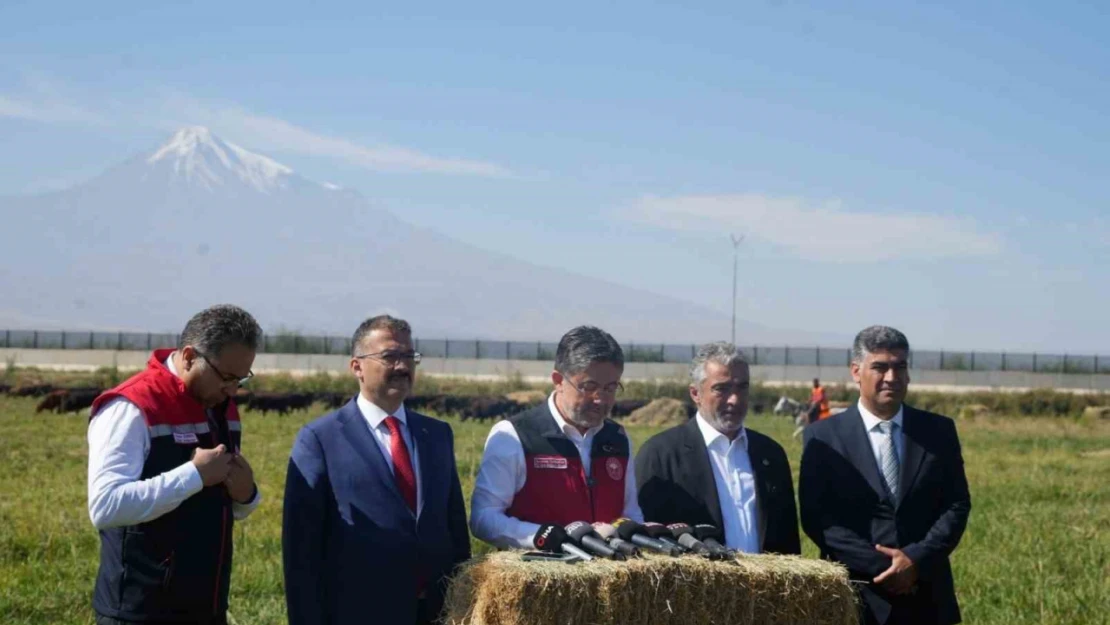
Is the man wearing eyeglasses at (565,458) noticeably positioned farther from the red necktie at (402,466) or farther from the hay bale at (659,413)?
the hay bale at (659,413)

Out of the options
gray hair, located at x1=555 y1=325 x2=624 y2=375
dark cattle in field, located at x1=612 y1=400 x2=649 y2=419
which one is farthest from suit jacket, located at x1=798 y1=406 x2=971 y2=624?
dark cattle in field, located at x1=612 y1=400 x2=649 y2=419

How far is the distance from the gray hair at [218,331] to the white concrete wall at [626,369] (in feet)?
175

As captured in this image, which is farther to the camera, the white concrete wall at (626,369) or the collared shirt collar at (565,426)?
the white concrete wall at (626,369)

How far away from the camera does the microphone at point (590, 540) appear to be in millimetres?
5164

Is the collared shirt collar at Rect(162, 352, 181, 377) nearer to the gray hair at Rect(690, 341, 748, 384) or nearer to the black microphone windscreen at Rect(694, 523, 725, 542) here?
the black microphone windscreen at Rect(694, 523, 725, 542)

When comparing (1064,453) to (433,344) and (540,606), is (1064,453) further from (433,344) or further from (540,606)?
(433,344)

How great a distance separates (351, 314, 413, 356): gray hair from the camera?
18.6 feet

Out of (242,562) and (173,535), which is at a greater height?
(173,535)

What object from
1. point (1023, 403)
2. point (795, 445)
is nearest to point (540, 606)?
point (795, 445)

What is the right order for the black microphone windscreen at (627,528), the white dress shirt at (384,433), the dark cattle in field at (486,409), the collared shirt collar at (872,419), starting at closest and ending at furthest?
the black microphone windscreen at (627,528) → the white dress shirt at (384,433) → the collared shirt collar at (872,419) → the dark cattle in field at (486,409)

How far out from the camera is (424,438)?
225 inches

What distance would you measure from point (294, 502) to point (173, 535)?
1.74ft

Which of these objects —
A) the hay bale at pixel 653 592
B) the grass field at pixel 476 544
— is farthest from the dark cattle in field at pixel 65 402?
the hay bale at pixel 653 592

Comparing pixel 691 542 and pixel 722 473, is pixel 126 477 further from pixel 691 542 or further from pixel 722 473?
pixel 722 473
